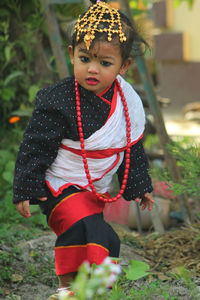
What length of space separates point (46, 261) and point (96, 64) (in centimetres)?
136

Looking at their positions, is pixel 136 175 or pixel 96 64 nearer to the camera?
pixel 96 64

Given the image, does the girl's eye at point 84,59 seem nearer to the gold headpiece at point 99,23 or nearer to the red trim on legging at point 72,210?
the gold headpiece at point 99,23

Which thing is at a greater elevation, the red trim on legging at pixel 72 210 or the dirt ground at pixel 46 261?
the red trim on legging at pixel 72 210

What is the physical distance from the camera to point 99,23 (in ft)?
8.19

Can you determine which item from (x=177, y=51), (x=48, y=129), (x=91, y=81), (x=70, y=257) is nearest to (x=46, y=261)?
(x=70, y=257)

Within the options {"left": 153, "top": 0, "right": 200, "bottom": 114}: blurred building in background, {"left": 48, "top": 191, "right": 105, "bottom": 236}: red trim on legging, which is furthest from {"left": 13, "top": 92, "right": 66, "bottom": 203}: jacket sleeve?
{"left": 153, "top": 0, "right": 200, "bottom": 114}: blurred building in background

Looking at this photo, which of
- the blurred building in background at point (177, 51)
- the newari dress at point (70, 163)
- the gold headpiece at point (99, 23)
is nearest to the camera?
the gold headpiece at point (99, 23)

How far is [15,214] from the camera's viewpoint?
4.00m

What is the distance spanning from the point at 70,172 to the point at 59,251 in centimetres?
38

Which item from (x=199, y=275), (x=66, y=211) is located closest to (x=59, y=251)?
(x=66, y=211)

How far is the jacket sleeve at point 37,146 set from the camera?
2.56 m

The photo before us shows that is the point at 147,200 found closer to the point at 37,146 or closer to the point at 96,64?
the point at 37,146

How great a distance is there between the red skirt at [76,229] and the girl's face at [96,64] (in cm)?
53

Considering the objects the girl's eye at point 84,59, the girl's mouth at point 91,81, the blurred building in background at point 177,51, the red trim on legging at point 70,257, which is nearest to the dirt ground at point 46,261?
the red trim on legging at point 70,257
